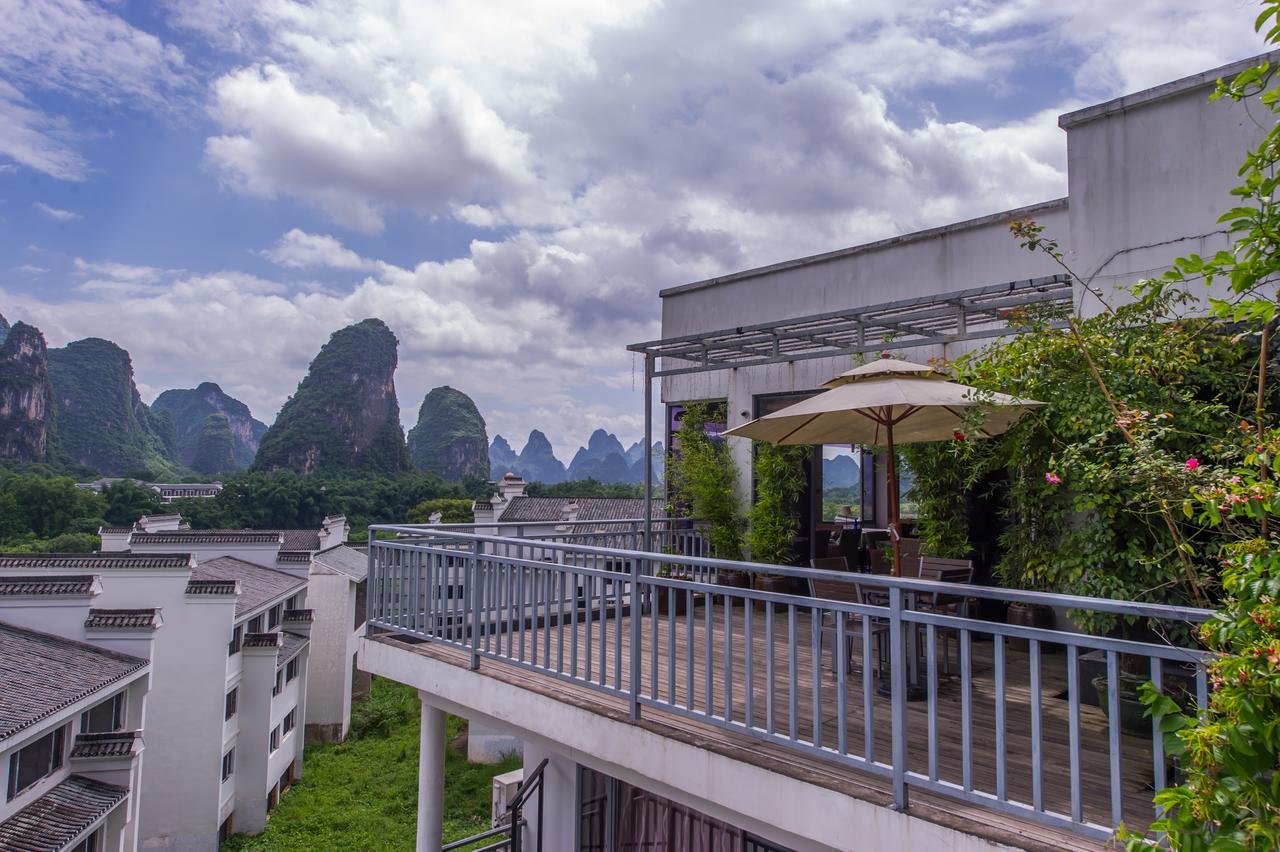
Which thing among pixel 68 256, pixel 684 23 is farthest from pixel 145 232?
pixel 684 23

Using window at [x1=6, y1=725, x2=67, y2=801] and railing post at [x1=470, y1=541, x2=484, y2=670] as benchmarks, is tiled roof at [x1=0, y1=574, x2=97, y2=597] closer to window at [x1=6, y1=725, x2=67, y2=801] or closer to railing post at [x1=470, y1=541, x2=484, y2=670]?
window at [x1=6, y1=725, x2=67, y2=801]

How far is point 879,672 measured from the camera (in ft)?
14.2

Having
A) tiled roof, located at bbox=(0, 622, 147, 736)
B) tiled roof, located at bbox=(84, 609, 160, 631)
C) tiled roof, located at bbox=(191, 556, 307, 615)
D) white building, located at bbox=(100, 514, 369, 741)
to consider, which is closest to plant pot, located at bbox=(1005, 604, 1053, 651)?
tiled roof, located at bbox=(0, 622, 147, 736)

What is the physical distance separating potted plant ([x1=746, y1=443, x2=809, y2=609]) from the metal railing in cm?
129

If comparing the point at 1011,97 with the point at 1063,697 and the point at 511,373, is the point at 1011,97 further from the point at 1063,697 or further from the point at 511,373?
the point at 511,373

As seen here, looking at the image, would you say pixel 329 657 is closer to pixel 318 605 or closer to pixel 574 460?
pixel 318 605

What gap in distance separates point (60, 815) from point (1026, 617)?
17142 millimetres

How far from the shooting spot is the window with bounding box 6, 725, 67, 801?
13.9 meters

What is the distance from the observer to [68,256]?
81125 millimetres

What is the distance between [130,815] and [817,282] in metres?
18.7

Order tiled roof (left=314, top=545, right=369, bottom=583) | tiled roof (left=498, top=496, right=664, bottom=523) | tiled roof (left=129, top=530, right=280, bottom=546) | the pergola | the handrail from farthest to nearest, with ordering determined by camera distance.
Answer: tiled roof (left=498, top=496, right=664, bottom=523), tiled roof (left=314, top=545, right=369, bottom=583), tiled roof (left=129, top=530, right=280, bottom=546), the pergola, the handrail

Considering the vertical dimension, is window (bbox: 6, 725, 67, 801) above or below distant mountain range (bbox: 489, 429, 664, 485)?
below

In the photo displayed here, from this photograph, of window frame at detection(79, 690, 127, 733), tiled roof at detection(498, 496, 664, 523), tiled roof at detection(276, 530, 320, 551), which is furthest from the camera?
tiled roof at detection(276, 530, 320, 551)

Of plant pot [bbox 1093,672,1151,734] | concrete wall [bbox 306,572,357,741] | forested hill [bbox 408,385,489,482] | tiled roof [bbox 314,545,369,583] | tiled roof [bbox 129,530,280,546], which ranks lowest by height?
concrete wall [bbox 306,572,357,741]
